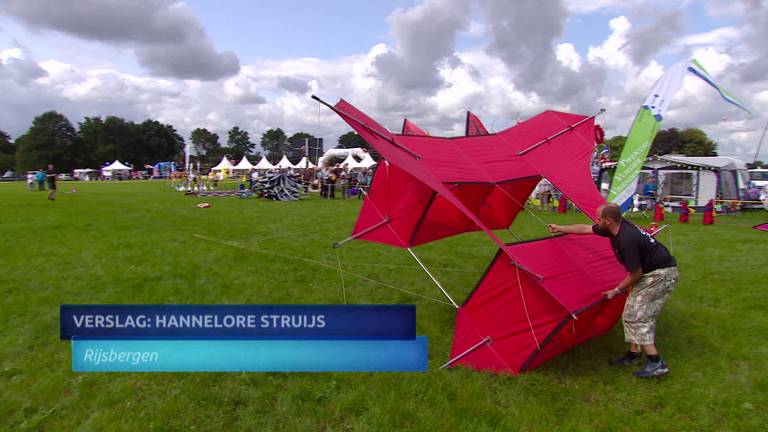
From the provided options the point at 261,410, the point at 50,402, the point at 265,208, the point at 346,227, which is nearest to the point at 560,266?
the point at 261,410

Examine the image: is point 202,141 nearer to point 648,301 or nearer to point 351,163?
point 351,163

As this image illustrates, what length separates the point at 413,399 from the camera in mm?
3584

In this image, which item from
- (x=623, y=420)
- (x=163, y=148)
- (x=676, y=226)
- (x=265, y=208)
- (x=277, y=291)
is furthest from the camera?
(x=163, y=148)

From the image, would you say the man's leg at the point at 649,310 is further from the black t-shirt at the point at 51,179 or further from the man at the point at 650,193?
the black t-shirt at the point at 51,179

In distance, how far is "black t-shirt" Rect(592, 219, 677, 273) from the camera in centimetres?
382

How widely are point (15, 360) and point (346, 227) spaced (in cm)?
849

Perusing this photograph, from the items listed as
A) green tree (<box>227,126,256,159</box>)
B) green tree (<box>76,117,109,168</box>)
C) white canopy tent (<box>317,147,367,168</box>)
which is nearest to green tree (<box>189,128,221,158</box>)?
green tree (<box>227,126,256,159</box>)

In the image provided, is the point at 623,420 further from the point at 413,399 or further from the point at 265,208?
the point at 265,208

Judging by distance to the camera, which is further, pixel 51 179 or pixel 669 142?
pixel 669 142

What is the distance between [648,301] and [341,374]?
2.98 m

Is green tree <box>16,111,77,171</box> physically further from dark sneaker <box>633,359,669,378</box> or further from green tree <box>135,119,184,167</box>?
dark sneaker <box>633,359,669,378</box>

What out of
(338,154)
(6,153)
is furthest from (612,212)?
(6,153)

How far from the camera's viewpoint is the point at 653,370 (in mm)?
4004

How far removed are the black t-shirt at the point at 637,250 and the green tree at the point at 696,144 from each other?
63682 millimetres
